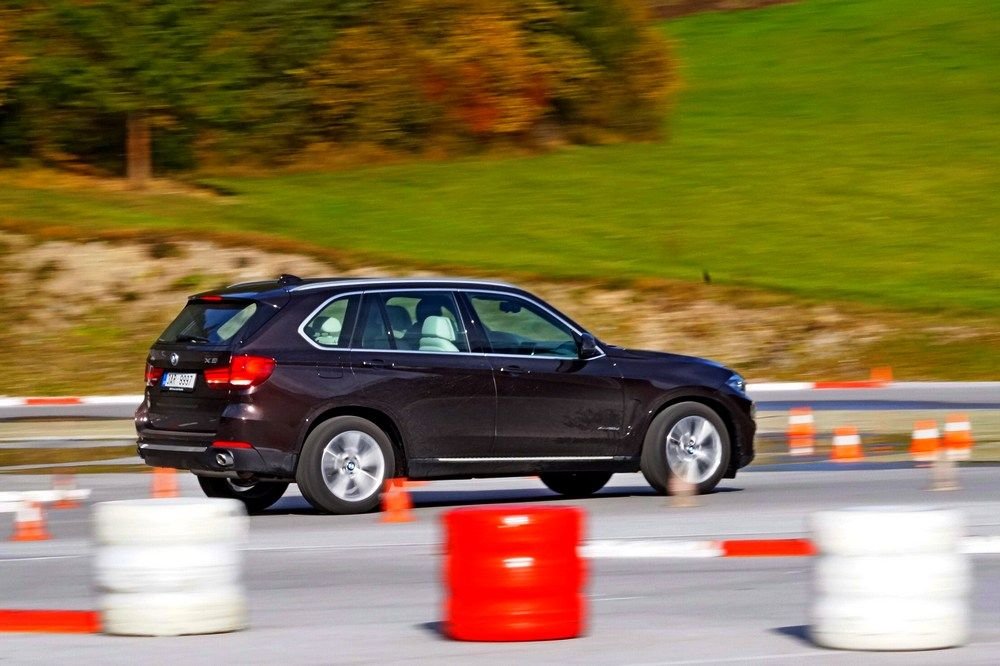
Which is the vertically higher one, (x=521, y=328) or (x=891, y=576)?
(x=521, y=328)

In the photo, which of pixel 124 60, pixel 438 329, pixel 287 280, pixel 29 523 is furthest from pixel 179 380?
pixel 124 60

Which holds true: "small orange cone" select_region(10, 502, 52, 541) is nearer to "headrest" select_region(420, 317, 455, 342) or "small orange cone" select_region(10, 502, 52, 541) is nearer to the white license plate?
the white license plate

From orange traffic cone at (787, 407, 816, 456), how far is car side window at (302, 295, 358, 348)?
6470 mm

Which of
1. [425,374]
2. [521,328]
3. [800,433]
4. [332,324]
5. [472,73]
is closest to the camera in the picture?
[332,324]

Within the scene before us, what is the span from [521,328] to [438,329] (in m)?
0.65

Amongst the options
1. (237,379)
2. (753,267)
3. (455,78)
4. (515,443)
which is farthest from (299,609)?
(455,78)

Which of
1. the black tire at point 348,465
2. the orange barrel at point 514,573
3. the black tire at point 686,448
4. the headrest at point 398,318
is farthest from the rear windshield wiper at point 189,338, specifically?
the orange barrel at point 514,573

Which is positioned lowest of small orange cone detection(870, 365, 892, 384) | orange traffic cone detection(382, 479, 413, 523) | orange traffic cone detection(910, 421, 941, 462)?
orange traffic cone detection(382, 479, 413, 523)

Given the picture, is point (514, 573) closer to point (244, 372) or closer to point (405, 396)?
point (244, 372)

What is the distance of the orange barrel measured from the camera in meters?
7.53

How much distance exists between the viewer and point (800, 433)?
18.4 meters

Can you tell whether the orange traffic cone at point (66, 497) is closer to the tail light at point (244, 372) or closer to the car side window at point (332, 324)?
the tail light at point (244, 372)

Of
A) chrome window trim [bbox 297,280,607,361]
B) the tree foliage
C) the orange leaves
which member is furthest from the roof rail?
the orange leaves

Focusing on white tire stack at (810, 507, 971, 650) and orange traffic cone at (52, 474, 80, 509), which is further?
orange traffic cone at (52, 474, 80, 509)
